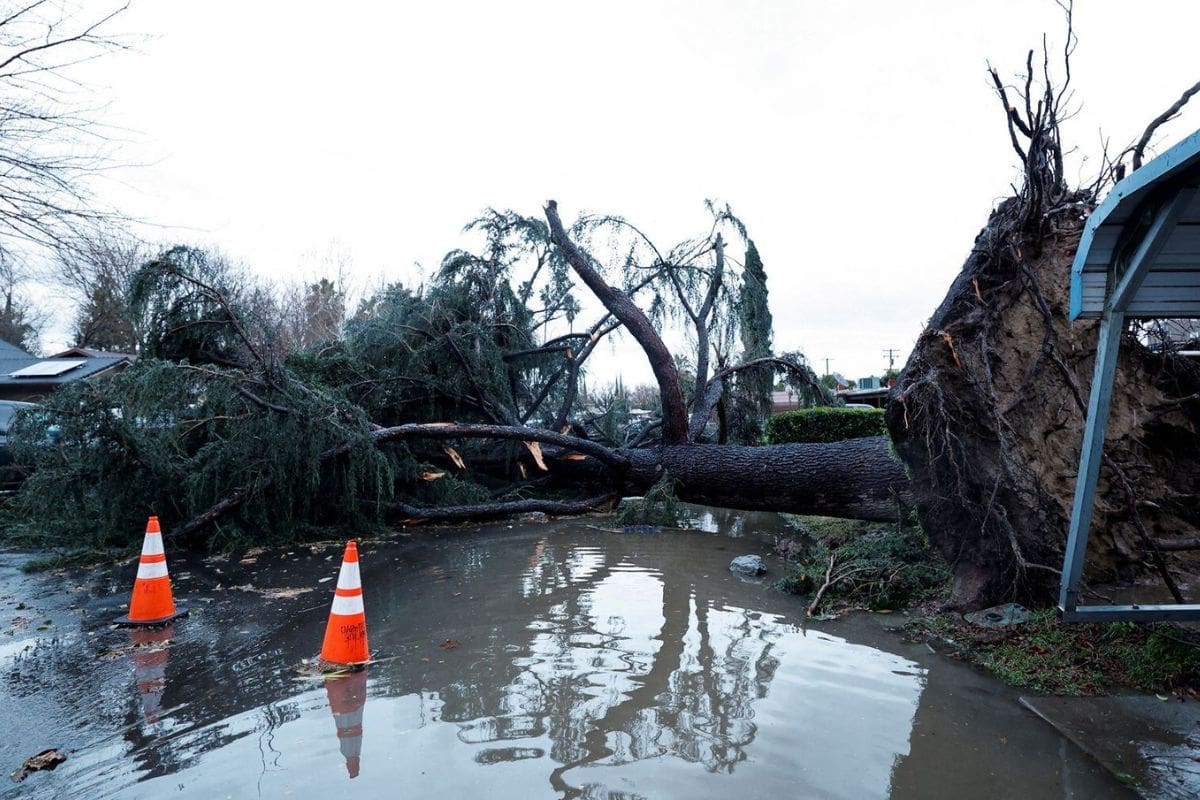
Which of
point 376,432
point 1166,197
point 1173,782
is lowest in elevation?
Result: point 1173,782

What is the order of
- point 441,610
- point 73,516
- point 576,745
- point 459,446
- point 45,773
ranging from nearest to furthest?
point 45,773 < point 576,745 < point 441,610 < point 73,516 < point 459,446

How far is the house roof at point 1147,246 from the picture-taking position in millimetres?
2660

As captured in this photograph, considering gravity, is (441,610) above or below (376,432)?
below

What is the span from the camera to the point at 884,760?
102 inches

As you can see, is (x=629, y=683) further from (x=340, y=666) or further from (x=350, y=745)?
(x=340, y=666)

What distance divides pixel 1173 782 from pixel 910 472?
268 centimetres

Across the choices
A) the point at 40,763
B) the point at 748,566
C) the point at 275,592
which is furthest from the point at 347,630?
the point at 748,566

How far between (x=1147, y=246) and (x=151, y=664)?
5155 millimetres

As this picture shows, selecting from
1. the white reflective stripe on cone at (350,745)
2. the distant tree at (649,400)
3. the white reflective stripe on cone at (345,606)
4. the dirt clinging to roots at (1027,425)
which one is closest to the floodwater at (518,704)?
the white reflective stripe on cone at (350,745)

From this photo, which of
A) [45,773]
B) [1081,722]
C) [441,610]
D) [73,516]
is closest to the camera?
[45,773]

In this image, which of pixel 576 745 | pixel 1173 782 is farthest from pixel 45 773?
pixel 1173 782

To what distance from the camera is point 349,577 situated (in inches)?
145

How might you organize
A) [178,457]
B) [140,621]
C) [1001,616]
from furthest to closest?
[178,457] < [140,621] < [1001,616]

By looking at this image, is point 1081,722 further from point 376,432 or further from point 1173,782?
point 376,432
